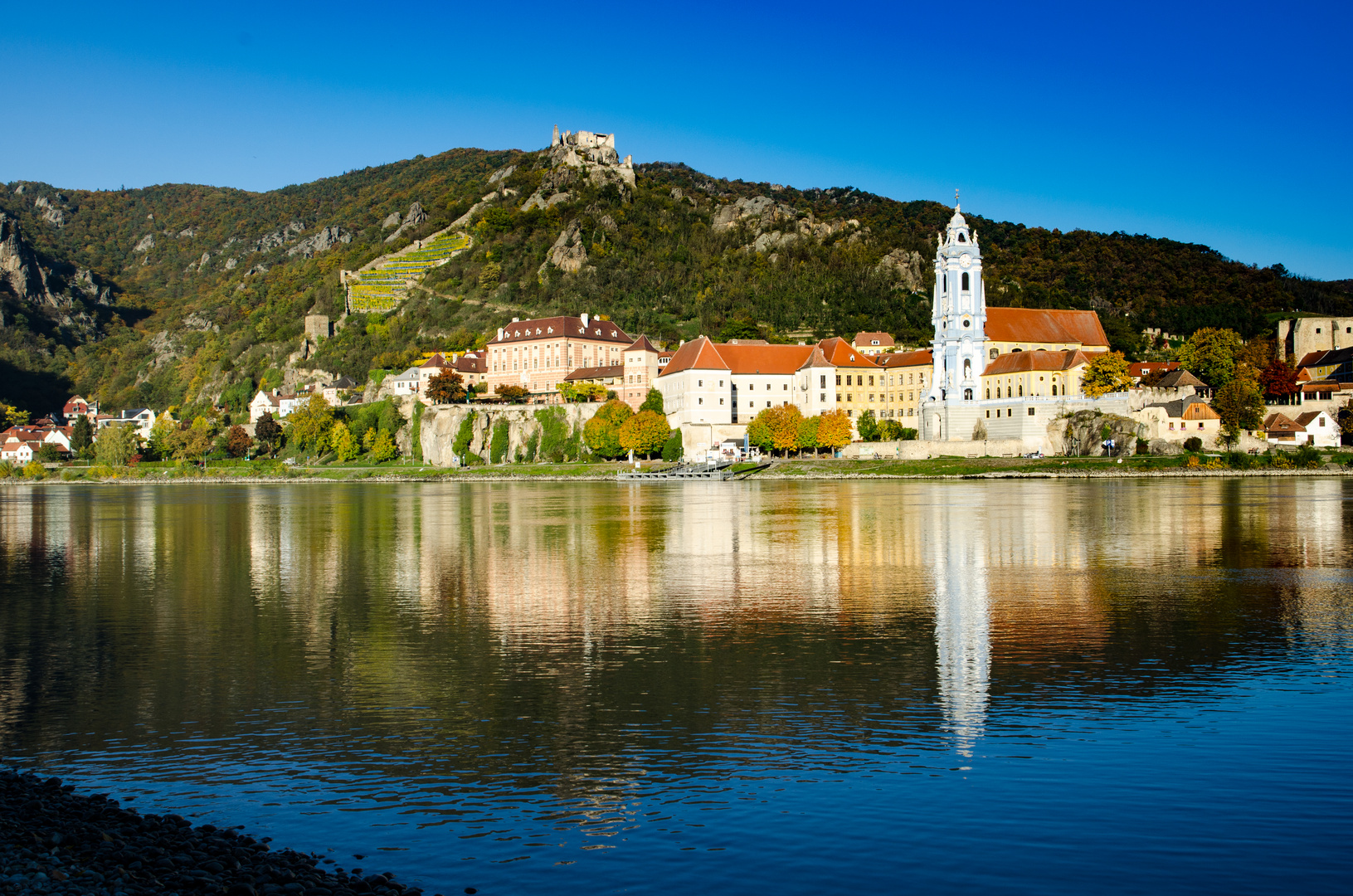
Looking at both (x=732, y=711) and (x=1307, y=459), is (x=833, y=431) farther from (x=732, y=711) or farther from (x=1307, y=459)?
(x=732, y=711)

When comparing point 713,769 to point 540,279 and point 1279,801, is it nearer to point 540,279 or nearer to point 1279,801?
point 1279,801

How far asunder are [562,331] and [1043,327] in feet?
157

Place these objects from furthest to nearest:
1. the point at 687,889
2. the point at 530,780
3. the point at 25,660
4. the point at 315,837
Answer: the point at 25,660 < the point at 530,780 < the point at 315,837 < the point at 687,889

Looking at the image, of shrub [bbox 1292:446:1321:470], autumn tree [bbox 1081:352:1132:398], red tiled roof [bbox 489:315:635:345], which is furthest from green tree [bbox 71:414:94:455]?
shrub [bbox 1292:446:1321:470]

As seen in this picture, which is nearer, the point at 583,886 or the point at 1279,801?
the point at 583,886

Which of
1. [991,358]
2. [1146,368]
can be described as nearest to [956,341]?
[991,358]

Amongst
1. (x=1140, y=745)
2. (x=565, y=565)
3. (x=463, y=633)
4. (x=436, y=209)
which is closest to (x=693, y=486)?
(x=565, y=565)

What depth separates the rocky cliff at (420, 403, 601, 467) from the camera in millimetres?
91062

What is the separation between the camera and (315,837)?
8.35 meters

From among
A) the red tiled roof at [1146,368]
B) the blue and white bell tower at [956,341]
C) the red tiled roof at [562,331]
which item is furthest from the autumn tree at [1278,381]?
the red tiled roof at [562,331]

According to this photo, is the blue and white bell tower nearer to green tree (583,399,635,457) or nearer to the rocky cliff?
green tree (583,399,635,457)

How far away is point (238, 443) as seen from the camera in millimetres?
107438

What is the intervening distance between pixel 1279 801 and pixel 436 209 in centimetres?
17906

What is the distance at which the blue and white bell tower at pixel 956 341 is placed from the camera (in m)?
79.9
